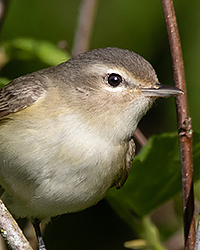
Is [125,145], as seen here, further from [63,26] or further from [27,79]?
[63,26]

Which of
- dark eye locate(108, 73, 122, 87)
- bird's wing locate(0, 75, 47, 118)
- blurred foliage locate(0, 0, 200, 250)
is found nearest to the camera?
dark eye locate(108, 73, 122, 87)

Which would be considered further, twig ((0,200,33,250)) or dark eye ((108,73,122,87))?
dark eye ((108,73,122,87))

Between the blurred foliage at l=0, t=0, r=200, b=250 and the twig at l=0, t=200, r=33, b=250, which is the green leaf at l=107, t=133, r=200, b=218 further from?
the twig at l=0, t=200, r=33, b=250

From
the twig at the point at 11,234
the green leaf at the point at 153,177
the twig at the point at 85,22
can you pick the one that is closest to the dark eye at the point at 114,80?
the green leaf at the point at 153,177

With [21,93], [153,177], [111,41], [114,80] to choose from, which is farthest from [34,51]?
[153,177]

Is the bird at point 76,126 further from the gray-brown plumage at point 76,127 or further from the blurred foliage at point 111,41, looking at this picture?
the blurred foliage at point 111,41

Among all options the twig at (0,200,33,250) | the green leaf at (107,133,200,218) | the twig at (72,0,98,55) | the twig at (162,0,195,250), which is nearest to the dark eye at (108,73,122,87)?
the green leaf at (107,133,200,218)

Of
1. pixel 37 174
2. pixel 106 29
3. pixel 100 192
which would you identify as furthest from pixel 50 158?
pixel 106 29
